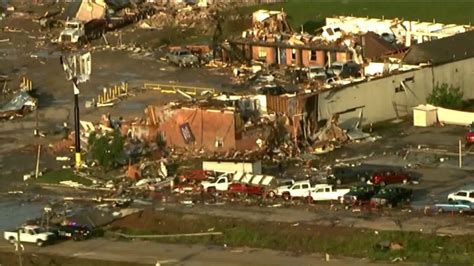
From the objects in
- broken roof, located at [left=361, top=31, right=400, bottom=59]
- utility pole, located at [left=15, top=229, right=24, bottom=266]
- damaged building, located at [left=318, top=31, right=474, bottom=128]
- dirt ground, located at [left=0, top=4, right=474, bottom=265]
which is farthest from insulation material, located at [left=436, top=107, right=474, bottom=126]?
utility pole, located at [left=15, top=229, right=24, bottom=266]

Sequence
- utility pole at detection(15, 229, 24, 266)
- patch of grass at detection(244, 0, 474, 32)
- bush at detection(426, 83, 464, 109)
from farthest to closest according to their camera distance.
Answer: patch of grass at detection(244, 0, 474, 32), bush at detection(426, 83, 464, 109), utility pole at detection(15, 229, 24, 266)

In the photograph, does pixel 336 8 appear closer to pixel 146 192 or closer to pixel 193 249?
pixel 146 192

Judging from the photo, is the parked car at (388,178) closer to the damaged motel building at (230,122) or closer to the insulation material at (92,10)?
the damaged motel building at (230,122)

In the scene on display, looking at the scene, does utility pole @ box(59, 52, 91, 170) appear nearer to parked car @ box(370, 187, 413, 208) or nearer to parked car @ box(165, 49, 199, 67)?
parked car @ box(370, 187, 413, 208)

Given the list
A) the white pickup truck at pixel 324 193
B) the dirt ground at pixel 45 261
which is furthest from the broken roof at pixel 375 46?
the dirt ground at pixel 45 261

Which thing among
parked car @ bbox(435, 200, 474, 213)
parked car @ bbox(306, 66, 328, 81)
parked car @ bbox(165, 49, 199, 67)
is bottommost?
parked car @ bbox(435, 200, 474, 213)

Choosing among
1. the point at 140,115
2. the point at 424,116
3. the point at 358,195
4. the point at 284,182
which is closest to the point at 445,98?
the point at 424,116

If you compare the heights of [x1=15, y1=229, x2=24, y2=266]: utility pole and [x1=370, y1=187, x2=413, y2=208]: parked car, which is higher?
[x1=370, y1=187, x2=413, y2=208]: parked car

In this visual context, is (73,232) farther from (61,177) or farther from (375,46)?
(375,46)
